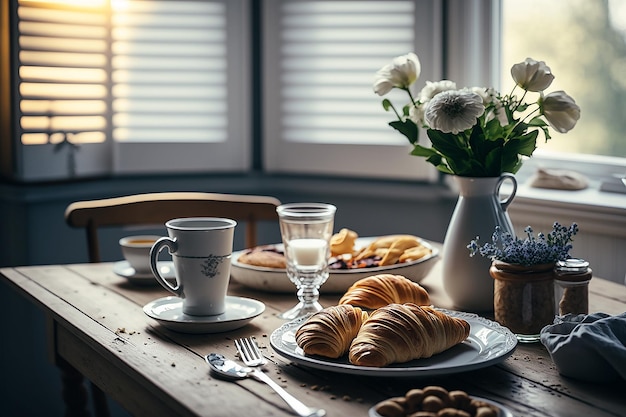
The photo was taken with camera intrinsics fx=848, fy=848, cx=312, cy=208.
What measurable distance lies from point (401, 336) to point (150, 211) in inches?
46.0

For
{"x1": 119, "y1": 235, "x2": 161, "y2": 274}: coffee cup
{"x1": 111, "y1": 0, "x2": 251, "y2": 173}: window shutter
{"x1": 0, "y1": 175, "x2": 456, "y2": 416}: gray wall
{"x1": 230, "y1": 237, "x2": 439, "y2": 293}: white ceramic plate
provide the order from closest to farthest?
{"x1": 230, "y1": 237, "x2": 439, "y2": 293}: white ceramic plate
{"x1": 119, "y1": 235, "x2": 161, "y2": 274}: coffee cup
{"x1": 0, "y1": 175, "x2": 456, "y2": 416}: gray wall
{"x1": 111, "y1": 0, "x2": 251, "y2": 173}: window shutter

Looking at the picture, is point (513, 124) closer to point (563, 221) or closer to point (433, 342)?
point (433, 342)

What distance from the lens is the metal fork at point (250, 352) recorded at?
120 cm

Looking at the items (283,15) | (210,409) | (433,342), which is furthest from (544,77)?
(283,15)

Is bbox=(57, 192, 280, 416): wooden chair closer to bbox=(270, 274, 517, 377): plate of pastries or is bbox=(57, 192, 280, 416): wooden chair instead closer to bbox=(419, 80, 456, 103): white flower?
bbox=(419, 80, 456, 103): white flower

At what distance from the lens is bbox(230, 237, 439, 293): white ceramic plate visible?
1.60 metres

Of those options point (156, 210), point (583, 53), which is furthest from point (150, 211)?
point (583, 53)

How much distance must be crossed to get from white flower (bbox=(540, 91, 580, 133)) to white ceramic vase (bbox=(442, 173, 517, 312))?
122 millimetres

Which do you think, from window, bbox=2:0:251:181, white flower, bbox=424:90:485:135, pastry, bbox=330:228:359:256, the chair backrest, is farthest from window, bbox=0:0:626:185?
white flower, bbox=424:90:485:135

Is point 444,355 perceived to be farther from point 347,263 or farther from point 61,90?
point 61,90

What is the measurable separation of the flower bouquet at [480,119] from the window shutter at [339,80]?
113cm

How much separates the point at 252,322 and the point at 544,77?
0.64 metres

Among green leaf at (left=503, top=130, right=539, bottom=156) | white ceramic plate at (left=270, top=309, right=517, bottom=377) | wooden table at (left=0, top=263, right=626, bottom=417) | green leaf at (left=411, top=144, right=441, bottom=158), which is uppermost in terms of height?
green leaf at (left=503, top=130, right=539, bottom=156)

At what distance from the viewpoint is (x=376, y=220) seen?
2.85 meters
